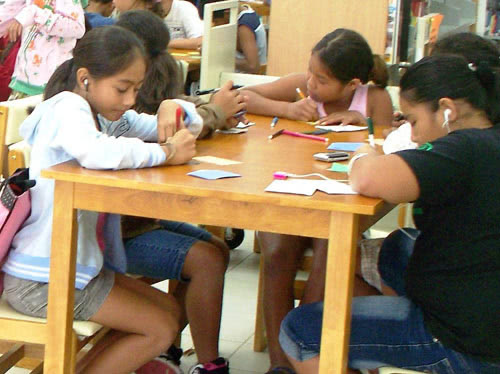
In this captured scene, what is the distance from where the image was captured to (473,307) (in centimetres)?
177

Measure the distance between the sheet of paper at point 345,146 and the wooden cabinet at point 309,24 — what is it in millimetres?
1703

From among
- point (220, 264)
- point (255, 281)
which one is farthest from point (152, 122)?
point (255, 281)

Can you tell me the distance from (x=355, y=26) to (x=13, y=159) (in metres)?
2.29

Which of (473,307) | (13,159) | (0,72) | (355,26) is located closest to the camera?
(473,307)

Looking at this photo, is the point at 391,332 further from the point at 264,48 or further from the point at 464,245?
the point at 264,48

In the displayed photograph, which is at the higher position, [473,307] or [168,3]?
[168,3]

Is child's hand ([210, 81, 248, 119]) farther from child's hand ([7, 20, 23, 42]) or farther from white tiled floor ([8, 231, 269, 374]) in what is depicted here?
child's hand ([7, 20, 23, 42])

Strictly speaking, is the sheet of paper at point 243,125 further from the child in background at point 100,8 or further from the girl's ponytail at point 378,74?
the child in background at point 100,8

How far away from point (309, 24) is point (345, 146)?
188cm

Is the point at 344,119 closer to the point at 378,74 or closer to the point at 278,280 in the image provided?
the point at 378,74

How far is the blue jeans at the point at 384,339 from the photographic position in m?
1.80

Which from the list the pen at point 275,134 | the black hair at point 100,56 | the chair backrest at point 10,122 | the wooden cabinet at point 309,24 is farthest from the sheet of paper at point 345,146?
the wooden cabinet at point 309,24

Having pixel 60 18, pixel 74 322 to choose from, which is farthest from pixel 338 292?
pixel 60 18

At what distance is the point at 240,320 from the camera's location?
10.7 feet
